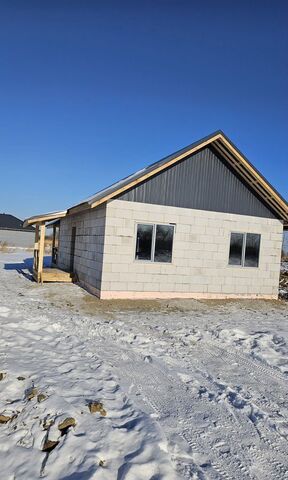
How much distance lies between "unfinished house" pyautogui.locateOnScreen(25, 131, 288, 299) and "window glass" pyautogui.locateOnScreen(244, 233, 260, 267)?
0.04 metres

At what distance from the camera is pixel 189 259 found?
12.5 m

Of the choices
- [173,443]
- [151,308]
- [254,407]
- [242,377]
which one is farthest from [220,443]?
[151,308]

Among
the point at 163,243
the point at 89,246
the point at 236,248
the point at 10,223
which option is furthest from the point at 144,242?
the point at 10,223

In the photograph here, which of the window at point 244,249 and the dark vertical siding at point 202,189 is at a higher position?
the dark vertical siding at point 202,189

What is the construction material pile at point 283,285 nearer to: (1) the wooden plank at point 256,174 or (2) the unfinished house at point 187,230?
(2) the unfinished house at point 187,230

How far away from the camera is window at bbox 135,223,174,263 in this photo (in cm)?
1181

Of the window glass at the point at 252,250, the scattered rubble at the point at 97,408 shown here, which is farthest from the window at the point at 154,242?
the scattered rubble at the point at 97,408

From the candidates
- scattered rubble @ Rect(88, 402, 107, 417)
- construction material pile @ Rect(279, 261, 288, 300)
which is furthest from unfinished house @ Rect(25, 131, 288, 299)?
scattered rubble @ Rect(88, 402, 107, 417)

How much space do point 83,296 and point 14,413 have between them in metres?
7.85

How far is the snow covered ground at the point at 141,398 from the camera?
123 inches

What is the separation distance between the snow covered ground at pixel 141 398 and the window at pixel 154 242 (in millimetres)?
3615

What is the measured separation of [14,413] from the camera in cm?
385

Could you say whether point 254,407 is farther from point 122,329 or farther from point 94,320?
point 94,320

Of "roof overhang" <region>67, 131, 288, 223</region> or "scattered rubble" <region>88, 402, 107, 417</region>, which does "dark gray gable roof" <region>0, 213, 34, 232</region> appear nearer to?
"roof overhang" <region>67, 131, 288, 223</region>
